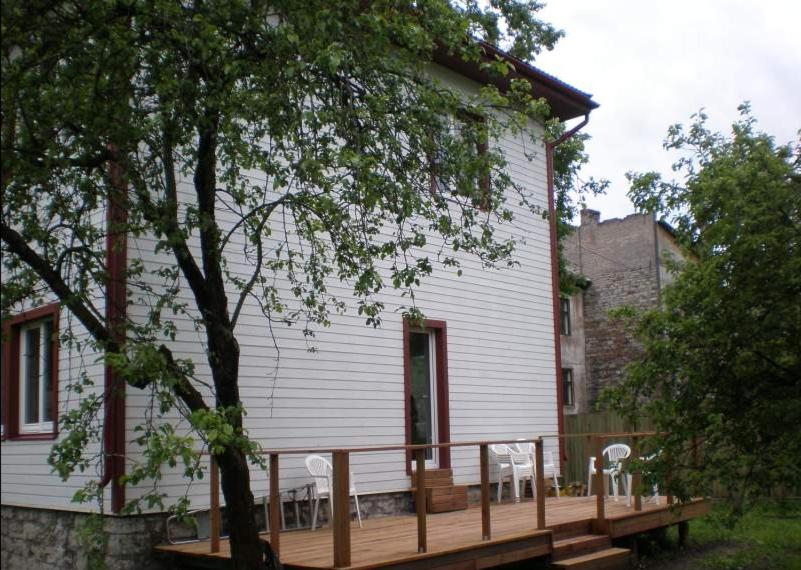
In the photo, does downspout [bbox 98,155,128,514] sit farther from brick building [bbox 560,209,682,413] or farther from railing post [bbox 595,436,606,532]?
brick building [bbox 560,209,682,413]

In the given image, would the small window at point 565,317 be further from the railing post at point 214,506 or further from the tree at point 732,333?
the railing post at point 214,506

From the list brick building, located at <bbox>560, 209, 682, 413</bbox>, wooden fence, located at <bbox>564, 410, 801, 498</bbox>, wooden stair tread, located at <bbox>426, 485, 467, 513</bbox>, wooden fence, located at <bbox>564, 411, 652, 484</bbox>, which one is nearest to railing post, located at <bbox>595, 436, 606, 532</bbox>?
wooden stair tread, located at <bbox>426, 485, 467, 513</bbox>

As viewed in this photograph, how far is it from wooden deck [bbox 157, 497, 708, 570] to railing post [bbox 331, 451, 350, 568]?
118 mm

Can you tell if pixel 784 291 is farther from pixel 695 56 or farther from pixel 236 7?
pixel 695 56

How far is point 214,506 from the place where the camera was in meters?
8.34

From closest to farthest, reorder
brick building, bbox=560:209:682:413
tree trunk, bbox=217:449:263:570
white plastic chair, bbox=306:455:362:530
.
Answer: tree trunk, bbox=217:449:263:570, white plastic chair, bbox=306:455:362:530, brick building, bbox=560:209:682:413

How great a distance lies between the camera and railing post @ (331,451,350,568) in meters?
7.05

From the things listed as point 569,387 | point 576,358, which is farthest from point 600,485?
point 576,358

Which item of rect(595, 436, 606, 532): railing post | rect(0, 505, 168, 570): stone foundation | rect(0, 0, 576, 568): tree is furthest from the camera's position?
rect(595, 436, 606, 532): railing post

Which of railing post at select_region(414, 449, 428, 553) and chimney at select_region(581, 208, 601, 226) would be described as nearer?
railing post at select_region(414, 449, 428, 553)

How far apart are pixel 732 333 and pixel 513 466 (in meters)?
4.00

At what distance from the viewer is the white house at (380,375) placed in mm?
9242

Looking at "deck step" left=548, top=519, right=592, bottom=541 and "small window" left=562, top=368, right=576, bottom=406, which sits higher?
"small window" left=562, top=368, right=576, bottom=406

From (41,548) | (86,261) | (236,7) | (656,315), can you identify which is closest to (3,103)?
(86,261)
